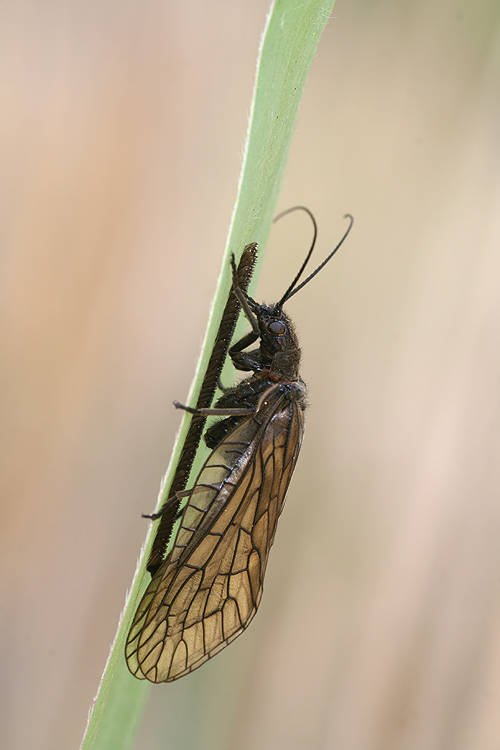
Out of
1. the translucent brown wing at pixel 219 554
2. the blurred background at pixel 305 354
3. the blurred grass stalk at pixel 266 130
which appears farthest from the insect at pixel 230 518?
the blurred background at pixel 305 354

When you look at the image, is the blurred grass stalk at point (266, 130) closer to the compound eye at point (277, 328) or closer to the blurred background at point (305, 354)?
the compound eye at point (277, 328)

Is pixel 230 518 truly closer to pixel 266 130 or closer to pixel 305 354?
pixel 266 130

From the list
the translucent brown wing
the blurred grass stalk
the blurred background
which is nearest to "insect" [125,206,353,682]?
the translucent brown wing

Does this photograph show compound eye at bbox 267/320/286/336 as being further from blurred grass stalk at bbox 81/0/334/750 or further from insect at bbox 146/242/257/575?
blurred grass stalk at bbox 81/0/334/750

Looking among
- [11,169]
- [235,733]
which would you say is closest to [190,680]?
[235,733]

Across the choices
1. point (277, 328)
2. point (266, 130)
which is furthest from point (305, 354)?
point (266, 130)

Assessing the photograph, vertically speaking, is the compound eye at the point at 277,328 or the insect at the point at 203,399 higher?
the compound eye at the point at 277,328
